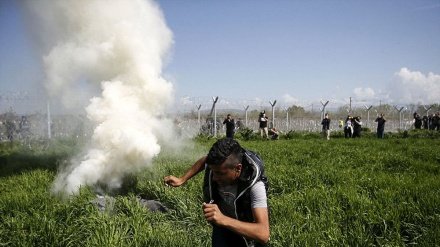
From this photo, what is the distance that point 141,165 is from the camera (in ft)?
25.3

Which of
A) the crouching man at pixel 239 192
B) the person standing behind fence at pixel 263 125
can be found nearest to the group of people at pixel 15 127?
the person standing behind fence at pixel 263 125

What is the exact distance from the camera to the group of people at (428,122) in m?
24.8

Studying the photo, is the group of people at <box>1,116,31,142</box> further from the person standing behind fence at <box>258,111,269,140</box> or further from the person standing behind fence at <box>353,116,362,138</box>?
the person standing behind fence at <box>353,116,362,138</box>

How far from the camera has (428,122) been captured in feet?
94.5

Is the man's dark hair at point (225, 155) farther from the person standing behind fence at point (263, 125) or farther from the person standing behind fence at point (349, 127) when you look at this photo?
the person standing behind fence at point (349, 127)

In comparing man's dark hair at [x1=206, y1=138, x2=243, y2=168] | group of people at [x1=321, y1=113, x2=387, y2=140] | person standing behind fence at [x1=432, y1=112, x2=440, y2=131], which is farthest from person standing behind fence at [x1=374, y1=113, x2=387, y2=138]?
man's dark hair at [x1=206, y1=138, x2=243, y2=168]

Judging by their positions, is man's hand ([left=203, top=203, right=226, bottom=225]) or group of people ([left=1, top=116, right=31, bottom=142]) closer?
man's hand ([left=203, top=203, right=226, bottom=225])

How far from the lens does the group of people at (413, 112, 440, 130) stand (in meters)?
24.8

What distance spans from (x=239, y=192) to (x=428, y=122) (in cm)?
3177

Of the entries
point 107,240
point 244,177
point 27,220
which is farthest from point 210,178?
point 27,220

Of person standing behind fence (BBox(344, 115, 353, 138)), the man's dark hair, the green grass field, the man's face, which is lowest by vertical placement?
the green grass field

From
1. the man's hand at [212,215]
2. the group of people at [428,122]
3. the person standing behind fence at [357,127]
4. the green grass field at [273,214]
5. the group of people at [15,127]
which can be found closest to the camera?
the man's hand at [212,215]

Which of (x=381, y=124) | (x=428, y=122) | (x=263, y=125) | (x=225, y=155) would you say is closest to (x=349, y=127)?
(x=381, y=124)

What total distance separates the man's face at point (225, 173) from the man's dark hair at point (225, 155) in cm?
3
